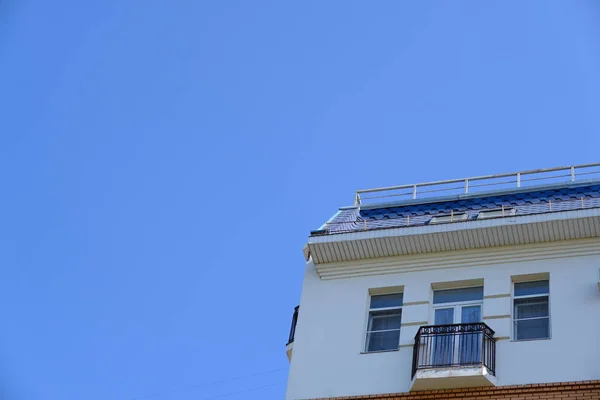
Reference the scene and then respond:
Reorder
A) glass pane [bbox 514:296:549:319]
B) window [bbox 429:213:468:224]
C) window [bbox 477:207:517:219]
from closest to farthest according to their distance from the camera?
glass pane [bbox 514:296:549:319] < window [bbox 477:207:517:219] < window [bbox 429:213:468:224]

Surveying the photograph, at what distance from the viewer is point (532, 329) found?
22.5m

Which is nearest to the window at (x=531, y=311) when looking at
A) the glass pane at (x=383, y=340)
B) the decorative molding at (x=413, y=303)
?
the decorative molding at (x=413, y=303)

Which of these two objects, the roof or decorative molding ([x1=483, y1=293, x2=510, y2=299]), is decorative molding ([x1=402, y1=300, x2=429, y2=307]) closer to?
decorative molding ([x1=483, y1=293, x2=510, y2=299])

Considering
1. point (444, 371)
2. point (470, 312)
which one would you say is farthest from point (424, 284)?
point (444, 371)

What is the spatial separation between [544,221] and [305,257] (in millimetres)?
5880

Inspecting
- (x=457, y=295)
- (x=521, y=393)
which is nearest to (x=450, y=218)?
(x=457, y=295)

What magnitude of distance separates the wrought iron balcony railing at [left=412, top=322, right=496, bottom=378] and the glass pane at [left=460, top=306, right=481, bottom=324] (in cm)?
84

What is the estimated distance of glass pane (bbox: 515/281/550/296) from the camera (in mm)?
23062

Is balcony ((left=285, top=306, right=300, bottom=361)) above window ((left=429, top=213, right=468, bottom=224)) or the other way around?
the other way around

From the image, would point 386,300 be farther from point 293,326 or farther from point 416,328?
point 293,326

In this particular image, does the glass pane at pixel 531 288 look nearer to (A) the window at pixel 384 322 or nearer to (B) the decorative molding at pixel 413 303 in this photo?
(B) the decorative molding at pixel 413 303

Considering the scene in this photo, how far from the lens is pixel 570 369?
69.2ft

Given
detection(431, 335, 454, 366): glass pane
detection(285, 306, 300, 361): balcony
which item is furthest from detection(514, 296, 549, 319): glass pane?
detection(285, 306, 300, 361): balcony

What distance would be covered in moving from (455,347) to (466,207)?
16.9 ft
